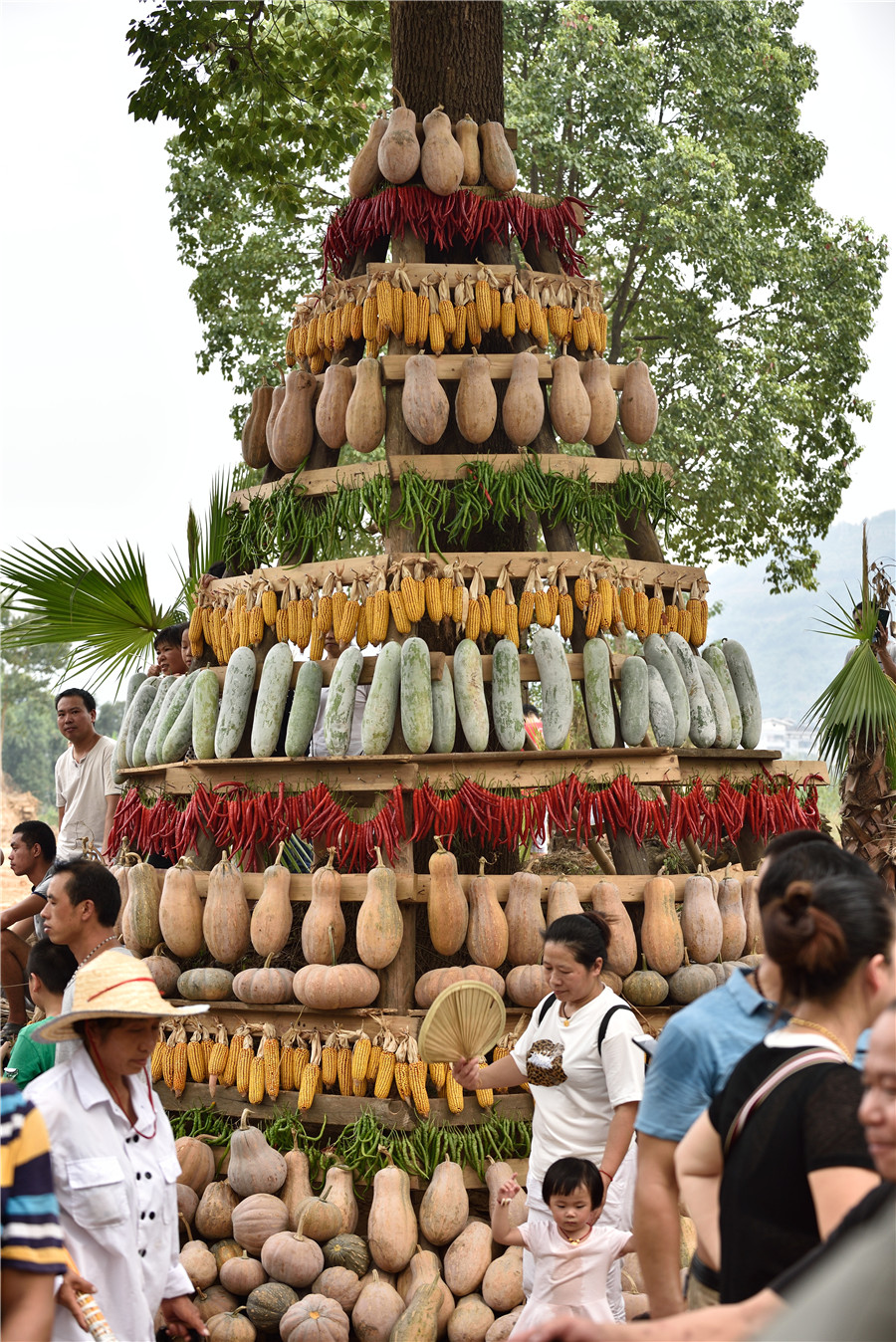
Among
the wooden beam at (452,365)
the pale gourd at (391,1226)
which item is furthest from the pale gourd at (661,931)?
the wooden beam at (452,365)

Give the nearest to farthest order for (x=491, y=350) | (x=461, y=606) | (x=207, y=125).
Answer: (x=461, y=606)
(x=491, y=350)
(x=207, y=125)

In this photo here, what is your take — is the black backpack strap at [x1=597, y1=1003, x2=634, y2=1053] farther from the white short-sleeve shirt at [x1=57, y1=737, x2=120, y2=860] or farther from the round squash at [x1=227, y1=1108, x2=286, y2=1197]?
the white short-sleeve shirt at [x1=57, y1=737, x2=120, y2=860]

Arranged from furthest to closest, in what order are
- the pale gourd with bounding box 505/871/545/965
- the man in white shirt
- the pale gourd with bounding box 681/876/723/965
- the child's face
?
the man in white shirt → the pale gourd with bounding box 681/876/723/965 → the pale gourd with bounding box 505/871/545/965 → the child's face

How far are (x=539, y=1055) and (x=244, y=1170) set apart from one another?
176 cm

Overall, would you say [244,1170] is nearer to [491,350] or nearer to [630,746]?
[630,746]

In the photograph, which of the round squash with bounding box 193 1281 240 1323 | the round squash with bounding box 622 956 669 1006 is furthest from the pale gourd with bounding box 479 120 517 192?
the round squash with bounding box 193 1281 240 1323

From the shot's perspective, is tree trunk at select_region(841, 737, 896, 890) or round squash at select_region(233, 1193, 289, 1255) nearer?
round squash at select_region(233, 1193, 289, 1255)

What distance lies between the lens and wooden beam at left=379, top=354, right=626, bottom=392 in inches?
250

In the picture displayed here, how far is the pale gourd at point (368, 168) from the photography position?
6.92 m

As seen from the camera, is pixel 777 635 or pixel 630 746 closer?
pixel 630 746

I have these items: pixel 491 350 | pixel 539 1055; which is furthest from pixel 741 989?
pixel 491 350

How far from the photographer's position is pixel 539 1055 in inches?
159

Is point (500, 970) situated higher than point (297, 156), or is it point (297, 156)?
point (297, 156)

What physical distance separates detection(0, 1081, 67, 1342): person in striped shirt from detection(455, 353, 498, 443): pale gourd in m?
4.49
